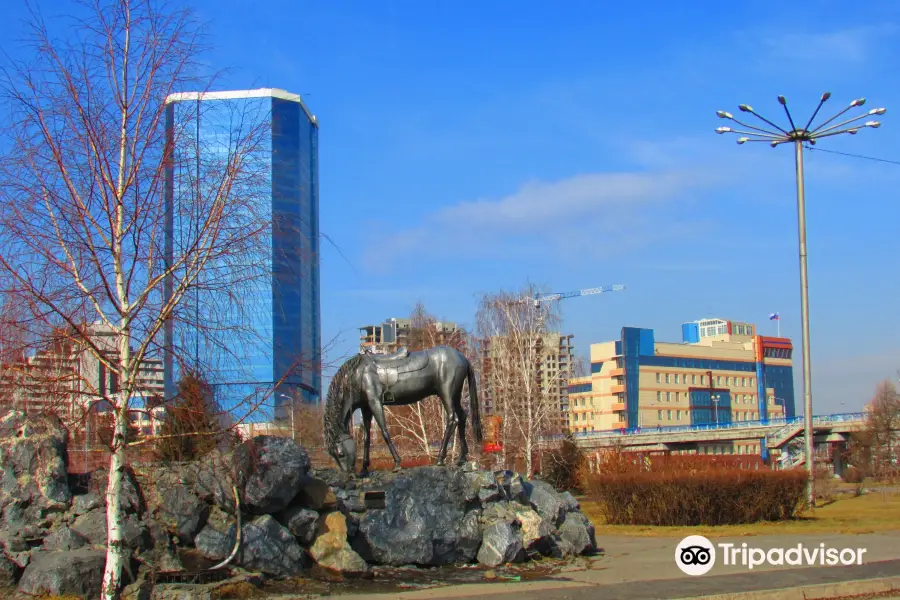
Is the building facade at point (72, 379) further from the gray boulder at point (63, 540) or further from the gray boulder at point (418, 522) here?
the gray boulder at point (418, 522)

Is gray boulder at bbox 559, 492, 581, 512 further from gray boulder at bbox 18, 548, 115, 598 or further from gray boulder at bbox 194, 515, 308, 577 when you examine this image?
gray boulder at bbox 18, 548, 115, 598

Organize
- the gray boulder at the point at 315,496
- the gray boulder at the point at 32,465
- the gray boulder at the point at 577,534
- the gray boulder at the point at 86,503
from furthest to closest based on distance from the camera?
the gray boulder at the point at 577,534
the gray boulder at the point at 315,496
the gray boulder at the point at 86,503
the gray boulder at the point at 32,465

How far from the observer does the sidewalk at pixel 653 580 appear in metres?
11.8

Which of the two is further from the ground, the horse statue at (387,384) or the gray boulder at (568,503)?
the horse statue at (387,384)

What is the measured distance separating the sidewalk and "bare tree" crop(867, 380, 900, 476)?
44.3m

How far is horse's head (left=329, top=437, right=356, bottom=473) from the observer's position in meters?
17.4

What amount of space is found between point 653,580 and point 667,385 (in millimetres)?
130763

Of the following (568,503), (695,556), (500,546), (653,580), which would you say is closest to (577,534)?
(568,503)

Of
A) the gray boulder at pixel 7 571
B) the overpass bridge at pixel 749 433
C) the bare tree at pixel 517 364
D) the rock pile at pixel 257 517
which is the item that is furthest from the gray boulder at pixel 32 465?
the overpass bridge at pixel 749 433

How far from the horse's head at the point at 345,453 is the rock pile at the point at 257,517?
1.14 metres

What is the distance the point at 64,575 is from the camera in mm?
10945

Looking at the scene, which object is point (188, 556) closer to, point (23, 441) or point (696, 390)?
point (23, 441)

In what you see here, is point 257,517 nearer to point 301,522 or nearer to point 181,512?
point 301,522

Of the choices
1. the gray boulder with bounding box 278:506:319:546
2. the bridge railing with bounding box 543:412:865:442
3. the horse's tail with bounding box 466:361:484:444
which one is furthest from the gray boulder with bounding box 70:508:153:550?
the bridge railing with bounding box 543:412:865:442
